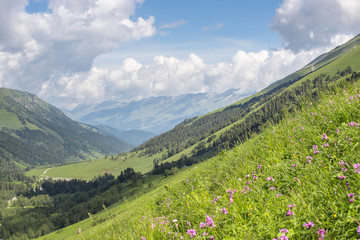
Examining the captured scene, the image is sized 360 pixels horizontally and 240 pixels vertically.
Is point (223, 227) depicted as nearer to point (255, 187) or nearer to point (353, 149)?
point (255, 187)

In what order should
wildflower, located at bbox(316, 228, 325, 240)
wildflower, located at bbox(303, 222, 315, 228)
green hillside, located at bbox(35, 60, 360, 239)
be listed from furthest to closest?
green hillside, located at bbox(35, 60, 360, 239) → wildflower, located at bbox(303, 222, 315, 228) → wildflower, located at bbox(316, 228, 325, 240)

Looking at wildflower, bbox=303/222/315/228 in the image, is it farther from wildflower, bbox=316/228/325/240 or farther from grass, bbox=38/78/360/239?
wildflower, bbox=316/228/325/240

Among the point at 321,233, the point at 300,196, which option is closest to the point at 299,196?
the point at 300,196

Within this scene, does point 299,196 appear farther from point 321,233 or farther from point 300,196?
point 321,233

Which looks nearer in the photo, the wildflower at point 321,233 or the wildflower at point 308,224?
the wildflower at point 321,233

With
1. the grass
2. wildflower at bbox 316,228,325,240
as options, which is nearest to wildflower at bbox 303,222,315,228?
the grass

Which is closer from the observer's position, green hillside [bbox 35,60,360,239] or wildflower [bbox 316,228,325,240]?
wildflower [bbox 316,228,325,240]

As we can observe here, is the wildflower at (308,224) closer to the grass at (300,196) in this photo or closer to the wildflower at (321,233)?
the grass at (300,196)

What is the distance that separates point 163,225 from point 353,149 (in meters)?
4.85

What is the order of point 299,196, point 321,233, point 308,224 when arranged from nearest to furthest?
point 321,233, point 308,224, point 299,196

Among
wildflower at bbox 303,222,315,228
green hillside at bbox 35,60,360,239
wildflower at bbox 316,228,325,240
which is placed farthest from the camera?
green hillside at bbox 35,60,360,239

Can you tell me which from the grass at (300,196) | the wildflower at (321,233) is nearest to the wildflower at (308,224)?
the grass at (300,196)

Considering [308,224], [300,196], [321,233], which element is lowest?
[321,233]

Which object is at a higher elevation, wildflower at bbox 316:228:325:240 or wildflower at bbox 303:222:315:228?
wildflower at bbox 303:222:315:228
